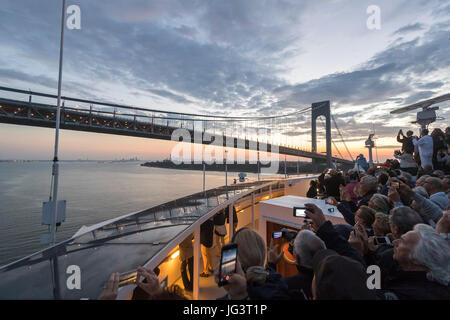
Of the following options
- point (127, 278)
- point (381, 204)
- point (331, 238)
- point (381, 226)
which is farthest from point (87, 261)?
point (381, 204)

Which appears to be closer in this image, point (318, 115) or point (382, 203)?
point (382, 203)

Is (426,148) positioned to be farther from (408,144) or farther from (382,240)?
(382,240)

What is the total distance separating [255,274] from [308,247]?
52 cm

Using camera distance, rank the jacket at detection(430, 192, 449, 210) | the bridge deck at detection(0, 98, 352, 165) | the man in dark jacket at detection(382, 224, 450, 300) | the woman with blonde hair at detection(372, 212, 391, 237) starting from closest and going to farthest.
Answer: the man in dark jacket at detection(382, 224, 450, 300)
the woman with blonde hair at detection(372, 212, 391, 237)
the jacket at detection(430, 192, 449, 210)
the bridge deck at detection(0, 98, 352, 165)

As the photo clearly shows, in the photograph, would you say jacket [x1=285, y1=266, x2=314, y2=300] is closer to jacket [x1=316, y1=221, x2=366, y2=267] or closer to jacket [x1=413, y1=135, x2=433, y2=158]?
jacket [x1=316, y1=221, x2=366, y2=267]

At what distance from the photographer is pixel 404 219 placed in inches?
66.7

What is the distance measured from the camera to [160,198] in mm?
31875

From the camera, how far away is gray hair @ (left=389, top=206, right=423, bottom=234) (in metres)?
1.67

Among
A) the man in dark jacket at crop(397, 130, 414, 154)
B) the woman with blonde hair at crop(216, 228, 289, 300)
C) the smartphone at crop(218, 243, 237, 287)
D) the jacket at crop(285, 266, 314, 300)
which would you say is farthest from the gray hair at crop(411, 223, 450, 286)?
the man in dark jacket at crop(397, 130, 414, 154)

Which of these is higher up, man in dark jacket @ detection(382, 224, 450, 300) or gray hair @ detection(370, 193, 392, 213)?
gray hair @ detection(370, 193, 392, 213)

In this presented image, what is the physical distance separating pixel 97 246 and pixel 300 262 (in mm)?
2406

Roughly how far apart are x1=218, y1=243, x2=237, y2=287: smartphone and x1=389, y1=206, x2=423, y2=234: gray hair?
1.43 m
